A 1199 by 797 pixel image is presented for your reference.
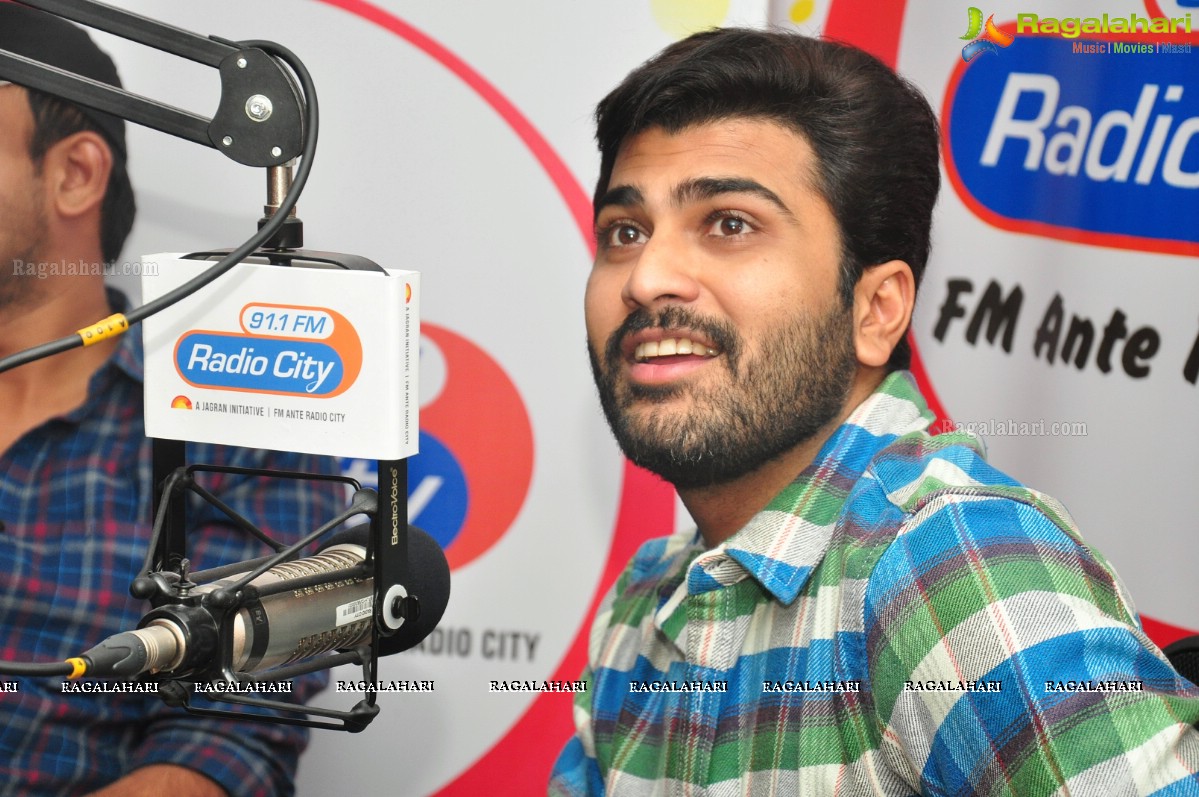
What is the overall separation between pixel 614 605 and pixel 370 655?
29.7 inches

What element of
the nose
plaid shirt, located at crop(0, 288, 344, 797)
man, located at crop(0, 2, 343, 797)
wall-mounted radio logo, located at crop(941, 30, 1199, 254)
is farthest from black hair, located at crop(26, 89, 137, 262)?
wall-mounted radio logo, located at crop(941, 30, 1199, 254)

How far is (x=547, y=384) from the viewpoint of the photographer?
1.76m

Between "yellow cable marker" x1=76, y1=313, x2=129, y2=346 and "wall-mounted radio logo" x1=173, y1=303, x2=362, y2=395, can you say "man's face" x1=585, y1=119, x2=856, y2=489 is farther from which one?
"yellow cable marker" x1=76, y1=313, x2=129, y2=346

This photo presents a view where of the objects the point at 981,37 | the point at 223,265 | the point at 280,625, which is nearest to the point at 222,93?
the point at 223,265

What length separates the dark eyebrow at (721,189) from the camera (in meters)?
1.19

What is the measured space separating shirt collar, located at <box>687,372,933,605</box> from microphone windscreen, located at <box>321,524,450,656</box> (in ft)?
1.15

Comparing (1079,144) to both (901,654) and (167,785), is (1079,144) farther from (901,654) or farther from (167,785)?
(167,785)

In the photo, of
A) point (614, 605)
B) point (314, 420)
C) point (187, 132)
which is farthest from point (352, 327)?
point (614, 605)

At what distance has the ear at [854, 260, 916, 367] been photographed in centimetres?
126

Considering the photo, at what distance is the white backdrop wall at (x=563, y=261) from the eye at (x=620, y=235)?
413 mm

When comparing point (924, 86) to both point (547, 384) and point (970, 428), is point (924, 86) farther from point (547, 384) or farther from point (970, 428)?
point (547, 384)

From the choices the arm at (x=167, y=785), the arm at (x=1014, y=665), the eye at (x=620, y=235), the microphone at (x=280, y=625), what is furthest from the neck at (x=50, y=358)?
the arm at (x=1014, y=665)

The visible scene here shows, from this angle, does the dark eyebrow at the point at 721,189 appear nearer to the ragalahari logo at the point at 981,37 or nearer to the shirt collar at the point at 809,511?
the shirt collar at the point at 809,511

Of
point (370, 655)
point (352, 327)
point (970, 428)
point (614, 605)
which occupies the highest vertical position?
point (352, 327)
